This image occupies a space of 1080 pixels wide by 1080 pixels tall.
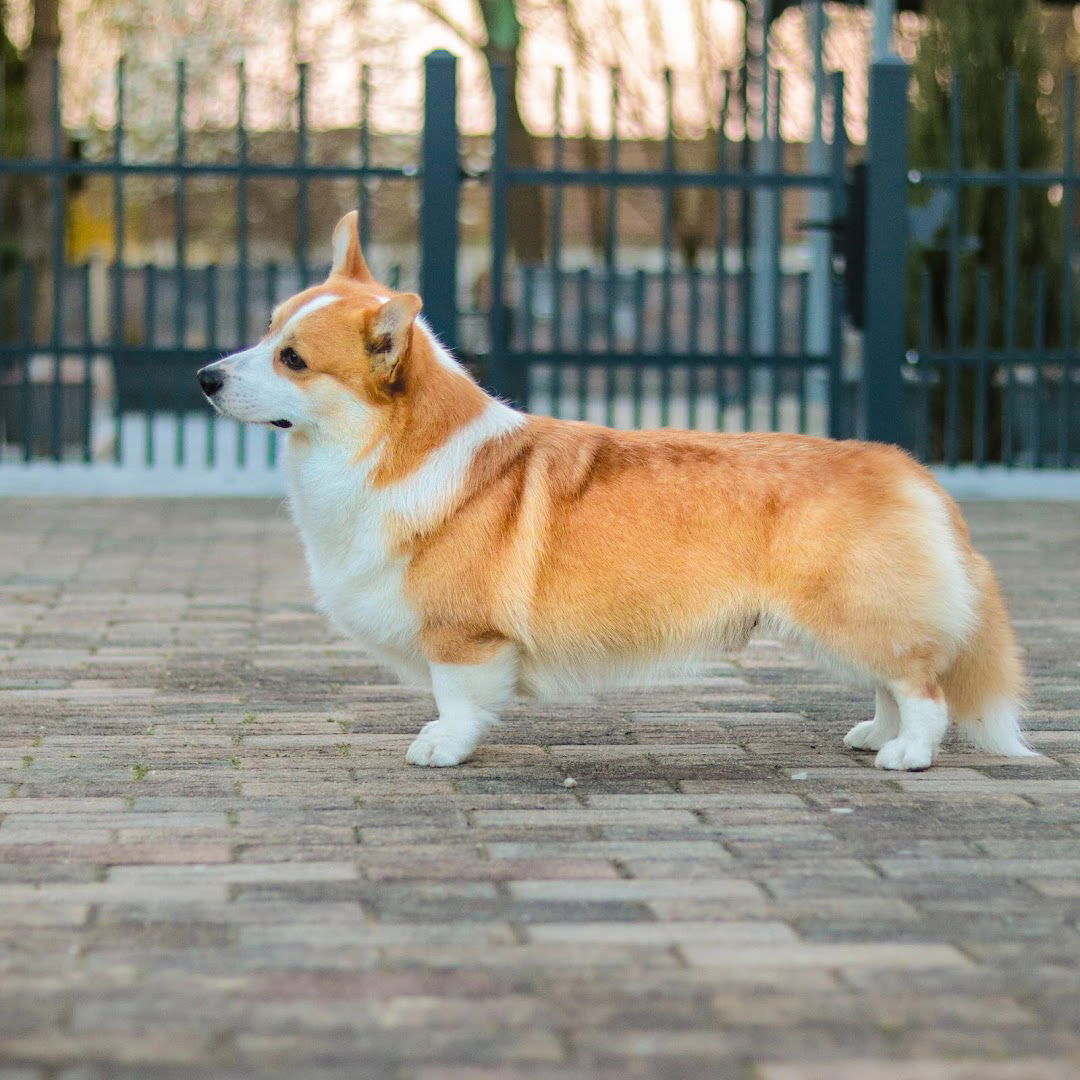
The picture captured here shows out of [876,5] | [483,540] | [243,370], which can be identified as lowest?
[483,540]

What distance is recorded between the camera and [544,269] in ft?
70.3

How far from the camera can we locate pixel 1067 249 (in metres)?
11.4

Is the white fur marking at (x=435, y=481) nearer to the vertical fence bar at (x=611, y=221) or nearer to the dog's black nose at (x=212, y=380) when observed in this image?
the dog's black nose at (x=212, y=380)

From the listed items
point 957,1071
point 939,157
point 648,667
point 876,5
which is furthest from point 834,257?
point 957,1071

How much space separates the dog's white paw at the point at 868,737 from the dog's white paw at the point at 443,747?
1.02 metres

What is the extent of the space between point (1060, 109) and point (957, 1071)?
21.0m

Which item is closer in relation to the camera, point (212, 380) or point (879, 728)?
point (212, 380)

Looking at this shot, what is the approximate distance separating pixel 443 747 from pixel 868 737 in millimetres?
1131

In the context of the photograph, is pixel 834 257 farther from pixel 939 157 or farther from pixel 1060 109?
pixel 1060 109

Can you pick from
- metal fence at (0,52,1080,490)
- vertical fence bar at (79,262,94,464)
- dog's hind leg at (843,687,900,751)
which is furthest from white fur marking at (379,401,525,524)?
vertical fence bar at (79,262,94,464)

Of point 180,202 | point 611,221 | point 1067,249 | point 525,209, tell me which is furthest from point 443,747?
point 525,209

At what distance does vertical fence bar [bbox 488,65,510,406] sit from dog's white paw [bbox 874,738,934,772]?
19.6 ft

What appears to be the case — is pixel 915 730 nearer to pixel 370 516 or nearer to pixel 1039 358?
pixel 370 516

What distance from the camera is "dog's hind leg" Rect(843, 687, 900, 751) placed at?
4629mm
